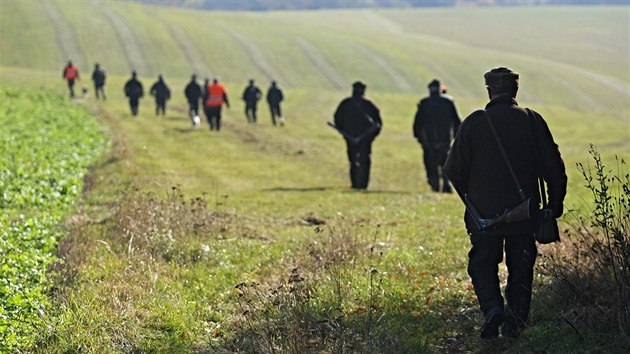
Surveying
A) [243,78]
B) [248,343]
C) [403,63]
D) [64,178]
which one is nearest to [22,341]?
[248,343]

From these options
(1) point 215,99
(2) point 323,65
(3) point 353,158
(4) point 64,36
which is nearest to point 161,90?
(1) point 215,99

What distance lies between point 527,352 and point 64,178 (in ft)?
38.2

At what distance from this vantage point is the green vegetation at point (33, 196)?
7613 mm

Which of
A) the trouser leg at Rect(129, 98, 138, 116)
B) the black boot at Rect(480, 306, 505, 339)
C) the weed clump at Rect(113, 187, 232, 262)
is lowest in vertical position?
the trouser leg at Rect(129, 98, 138, 116)

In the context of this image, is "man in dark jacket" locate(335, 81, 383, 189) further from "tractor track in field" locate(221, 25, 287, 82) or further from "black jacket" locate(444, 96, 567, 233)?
"tractor track in field" locate(221, 25, 287, 82)

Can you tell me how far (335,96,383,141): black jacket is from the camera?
704 inches

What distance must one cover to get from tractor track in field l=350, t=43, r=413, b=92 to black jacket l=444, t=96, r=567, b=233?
71.9 metres

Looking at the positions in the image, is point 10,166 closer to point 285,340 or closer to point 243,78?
point 285,340

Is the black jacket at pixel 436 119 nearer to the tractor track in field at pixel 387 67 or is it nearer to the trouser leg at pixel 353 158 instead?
the trouser leg at pixel 353 158

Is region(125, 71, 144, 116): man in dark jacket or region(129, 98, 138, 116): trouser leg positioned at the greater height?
region(125, 71, 144, 116): man in dark jacket

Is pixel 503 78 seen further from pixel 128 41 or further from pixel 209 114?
pixel 128 41

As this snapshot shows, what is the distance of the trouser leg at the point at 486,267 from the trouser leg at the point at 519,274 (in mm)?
103

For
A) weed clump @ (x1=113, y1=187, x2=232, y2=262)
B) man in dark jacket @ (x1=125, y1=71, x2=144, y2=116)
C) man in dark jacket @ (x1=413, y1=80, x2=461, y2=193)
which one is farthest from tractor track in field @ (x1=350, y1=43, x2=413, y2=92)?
weed clump @ (x1=113, y1=187, x2=232, y2=262)

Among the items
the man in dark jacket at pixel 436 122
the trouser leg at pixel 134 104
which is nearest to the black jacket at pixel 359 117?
the man in dark jacket at pixel 436 122
